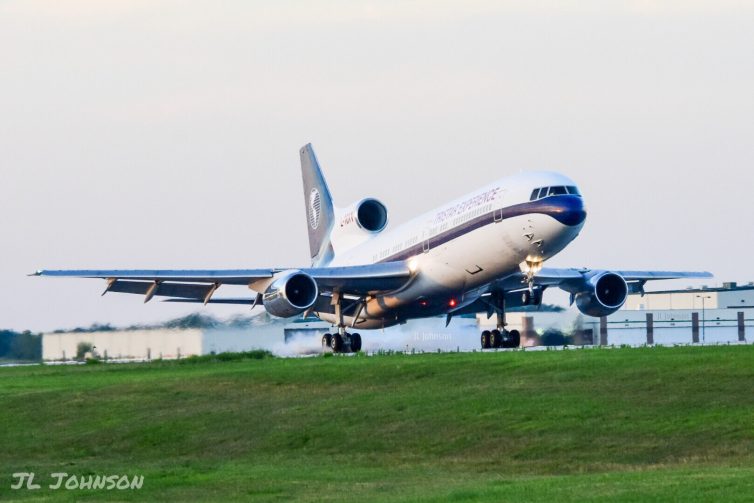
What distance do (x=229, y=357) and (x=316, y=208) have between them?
611 inches

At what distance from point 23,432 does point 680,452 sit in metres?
15.0

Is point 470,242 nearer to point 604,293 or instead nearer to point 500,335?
point 500,335

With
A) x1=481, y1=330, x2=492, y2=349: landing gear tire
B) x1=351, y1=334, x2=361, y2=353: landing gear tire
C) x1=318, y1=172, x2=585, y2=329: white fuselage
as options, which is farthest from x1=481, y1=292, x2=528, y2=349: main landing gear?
x1=351, y1=334, x2=361, y2=353: landing gear tire

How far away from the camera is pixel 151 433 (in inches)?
1165

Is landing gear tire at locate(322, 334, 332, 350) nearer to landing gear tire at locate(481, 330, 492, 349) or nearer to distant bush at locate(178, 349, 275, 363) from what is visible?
distant bush at locate(178, 349, 275, 363)

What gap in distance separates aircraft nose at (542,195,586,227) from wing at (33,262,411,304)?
7.30 metres

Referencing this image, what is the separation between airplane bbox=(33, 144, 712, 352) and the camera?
143 ft

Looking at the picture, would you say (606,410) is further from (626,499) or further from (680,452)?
(626,499)

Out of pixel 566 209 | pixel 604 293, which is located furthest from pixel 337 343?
pixel 566 209

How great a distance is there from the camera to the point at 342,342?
50.9 metres

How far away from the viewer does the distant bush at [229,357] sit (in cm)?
4884

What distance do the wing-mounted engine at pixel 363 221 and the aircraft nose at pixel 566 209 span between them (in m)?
14.2

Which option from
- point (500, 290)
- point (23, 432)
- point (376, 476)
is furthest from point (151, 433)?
point (500, 290)

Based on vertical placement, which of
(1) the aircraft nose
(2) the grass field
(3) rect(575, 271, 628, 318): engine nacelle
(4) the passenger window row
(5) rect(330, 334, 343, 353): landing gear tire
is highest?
(4) the passenger window row
